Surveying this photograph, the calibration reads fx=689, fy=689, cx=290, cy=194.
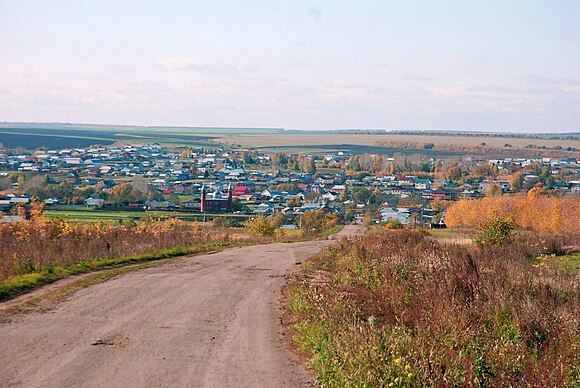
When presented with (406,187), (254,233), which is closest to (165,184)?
(406,187)

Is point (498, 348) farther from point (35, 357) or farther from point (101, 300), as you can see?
point (101, 300)

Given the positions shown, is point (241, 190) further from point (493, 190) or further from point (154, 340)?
point (154, 340)

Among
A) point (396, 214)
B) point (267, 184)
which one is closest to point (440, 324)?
point (396, 214)

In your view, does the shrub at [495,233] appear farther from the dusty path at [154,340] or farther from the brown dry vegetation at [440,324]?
the dusty path at [154,340]

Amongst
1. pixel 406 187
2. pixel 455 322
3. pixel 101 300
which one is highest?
pixel 455 322

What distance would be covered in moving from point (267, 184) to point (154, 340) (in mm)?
125670

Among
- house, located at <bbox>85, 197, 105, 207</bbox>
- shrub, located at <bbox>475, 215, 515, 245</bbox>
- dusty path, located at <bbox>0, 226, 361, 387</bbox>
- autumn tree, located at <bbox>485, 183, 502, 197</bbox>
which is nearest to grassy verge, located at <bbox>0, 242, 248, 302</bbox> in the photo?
dusty path, located at <bbox>0, 226, 361, 387</bbox>

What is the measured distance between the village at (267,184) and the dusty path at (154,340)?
1376 inches

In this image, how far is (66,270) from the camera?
1808cm

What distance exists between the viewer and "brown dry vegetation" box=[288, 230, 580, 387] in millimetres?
8195

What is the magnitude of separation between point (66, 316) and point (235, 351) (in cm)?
375

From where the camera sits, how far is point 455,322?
1045 centimetres

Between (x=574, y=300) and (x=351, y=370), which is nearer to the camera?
(x=351, y=370)

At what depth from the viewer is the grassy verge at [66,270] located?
14.9 m
